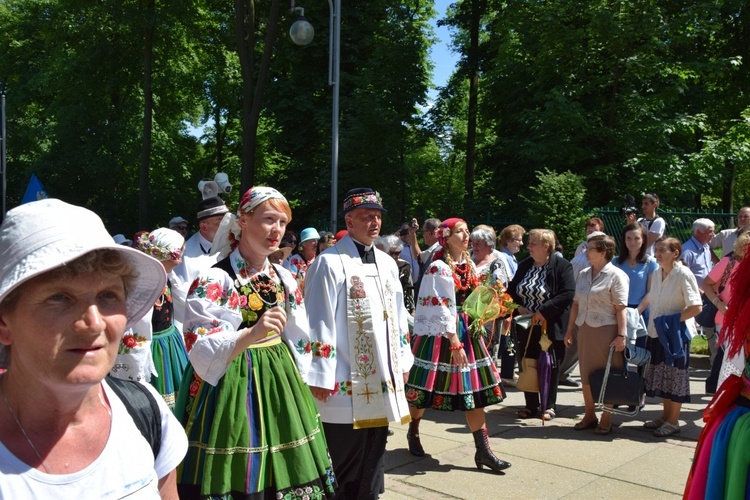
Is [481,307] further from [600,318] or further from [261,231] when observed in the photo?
[261,231]

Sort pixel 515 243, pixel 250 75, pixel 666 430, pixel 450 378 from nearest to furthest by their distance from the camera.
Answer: pixel 450 378, pixel 666 430, pixel 515 243, pixel 250 75

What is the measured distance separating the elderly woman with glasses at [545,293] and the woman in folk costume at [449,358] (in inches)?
55.0

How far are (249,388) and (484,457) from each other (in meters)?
2.79

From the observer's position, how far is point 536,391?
7.22 metres

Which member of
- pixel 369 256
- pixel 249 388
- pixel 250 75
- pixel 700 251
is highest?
pixel 250 75

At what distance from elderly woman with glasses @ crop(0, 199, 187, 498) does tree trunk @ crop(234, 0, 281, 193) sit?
657 inches

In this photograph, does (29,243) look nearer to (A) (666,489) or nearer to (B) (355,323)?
(B) (355,323)

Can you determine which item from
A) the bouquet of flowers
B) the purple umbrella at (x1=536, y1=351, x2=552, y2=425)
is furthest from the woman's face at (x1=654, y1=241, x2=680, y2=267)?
the bouquet of flowers

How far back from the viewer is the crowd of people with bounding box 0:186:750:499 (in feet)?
5.11

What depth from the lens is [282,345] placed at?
372cm

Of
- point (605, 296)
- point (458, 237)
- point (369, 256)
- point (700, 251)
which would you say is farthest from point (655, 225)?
point (369, 256)

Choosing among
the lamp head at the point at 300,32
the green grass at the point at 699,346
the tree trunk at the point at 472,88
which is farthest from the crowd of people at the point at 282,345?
the tree trunk at the point at 472,88

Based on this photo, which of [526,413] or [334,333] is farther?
[526,413]

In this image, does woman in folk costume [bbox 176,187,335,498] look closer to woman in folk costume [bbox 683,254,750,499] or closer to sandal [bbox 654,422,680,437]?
woman in folk costume [bbox 683,254,750,499]
